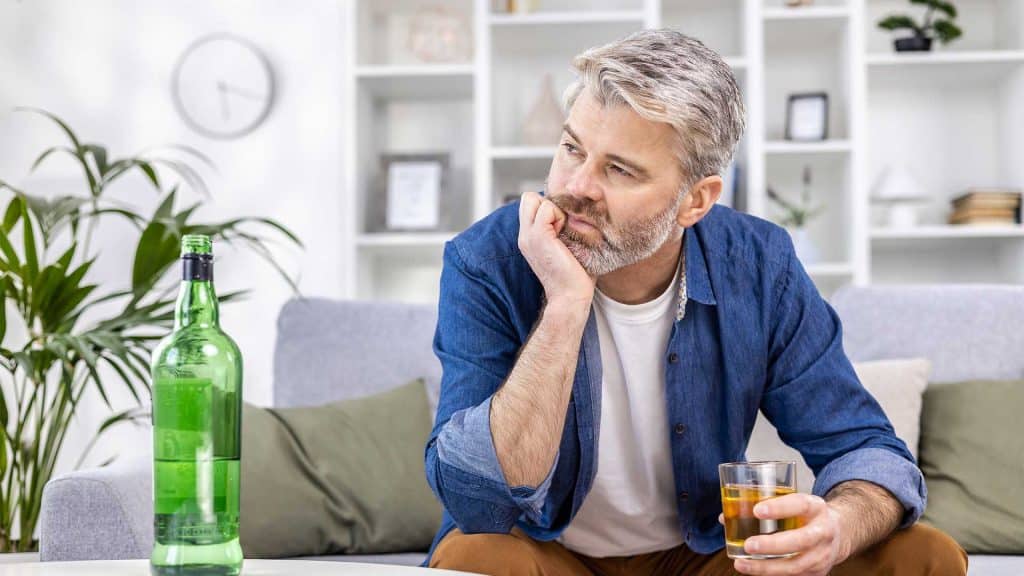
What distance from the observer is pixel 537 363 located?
1.43 m

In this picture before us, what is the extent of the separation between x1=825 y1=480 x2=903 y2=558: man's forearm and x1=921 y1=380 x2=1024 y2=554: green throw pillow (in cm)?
77

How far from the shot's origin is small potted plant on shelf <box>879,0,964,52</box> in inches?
140

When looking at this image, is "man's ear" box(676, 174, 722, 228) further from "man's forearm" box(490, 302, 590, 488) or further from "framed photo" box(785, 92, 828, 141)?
"framed photo" box(785, 92, 828, 141)

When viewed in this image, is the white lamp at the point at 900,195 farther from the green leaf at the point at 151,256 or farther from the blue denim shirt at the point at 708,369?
the green leaf at the point at 151,256

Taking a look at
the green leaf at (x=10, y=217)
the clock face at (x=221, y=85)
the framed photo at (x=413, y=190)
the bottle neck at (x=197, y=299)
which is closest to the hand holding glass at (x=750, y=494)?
the bottle neck at (x=197, y=299)

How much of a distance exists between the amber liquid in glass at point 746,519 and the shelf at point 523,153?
237cm

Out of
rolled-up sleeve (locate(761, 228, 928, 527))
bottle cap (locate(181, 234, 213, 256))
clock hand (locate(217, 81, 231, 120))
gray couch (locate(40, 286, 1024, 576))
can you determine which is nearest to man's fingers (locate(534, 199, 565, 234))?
rolled-up sleeve (locate(761, 228, 928, 527))

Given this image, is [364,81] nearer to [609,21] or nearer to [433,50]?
[433,50]

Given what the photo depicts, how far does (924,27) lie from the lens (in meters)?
3.59

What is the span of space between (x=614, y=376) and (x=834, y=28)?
239 centimetres

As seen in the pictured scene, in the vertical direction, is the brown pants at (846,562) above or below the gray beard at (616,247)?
below

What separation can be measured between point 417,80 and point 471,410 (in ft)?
7.94

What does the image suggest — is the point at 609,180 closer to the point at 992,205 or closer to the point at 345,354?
the point at 345,354

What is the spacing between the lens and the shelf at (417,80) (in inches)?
142
